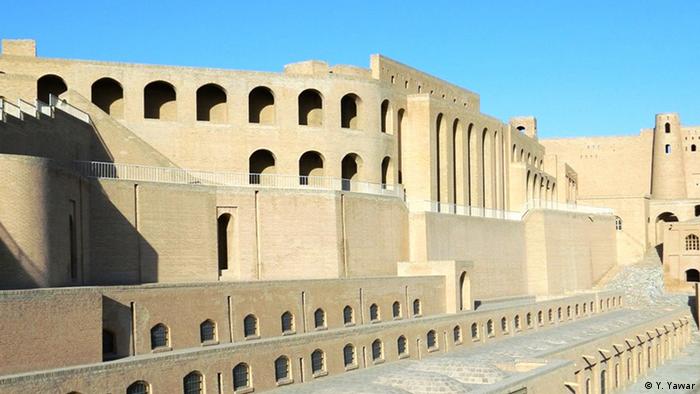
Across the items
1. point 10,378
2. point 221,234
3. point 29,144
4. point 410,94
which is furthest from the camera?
point 410,94

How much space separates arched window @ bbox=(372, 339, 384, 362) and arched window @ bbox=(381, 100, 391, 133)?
11899 millimetres

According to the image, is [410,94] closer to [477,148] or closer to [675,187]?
[477,148]

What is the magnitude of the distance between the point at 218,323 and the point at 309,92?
47.7 ft

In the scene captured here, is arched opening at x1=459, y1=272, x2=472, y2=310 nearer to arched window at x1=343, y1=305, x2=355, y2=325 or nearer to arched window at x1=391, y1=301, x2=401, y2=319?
arched window at x1=391, y1=301, x2=401, y2=319

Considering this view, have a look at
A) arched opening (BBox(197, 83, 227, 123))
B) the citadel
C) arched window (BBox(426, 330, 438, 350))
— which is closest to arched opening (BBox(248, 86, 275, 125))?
the citadel

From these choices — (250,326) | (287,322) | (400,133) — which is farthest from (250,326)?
(400,133)

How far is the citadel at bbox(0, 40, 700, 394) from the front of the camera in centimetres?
1864

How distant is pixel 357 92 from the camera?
34.1 meters

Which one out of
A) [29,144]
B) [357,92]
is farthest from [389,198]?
[29,144]

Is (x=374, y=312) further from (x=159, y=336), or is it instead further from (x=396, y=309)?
(x=159, y=336)

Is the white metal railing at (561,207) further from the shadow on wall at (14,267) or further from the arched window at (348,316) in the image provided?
the shadow on wall at (14,267)

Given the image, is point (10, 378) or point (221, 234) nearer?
point (10, 378)

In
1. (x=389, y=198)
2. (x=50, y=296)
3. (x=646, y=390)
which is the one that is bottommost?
(x=646, y=390)

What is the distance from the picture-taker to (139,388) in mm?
18172
